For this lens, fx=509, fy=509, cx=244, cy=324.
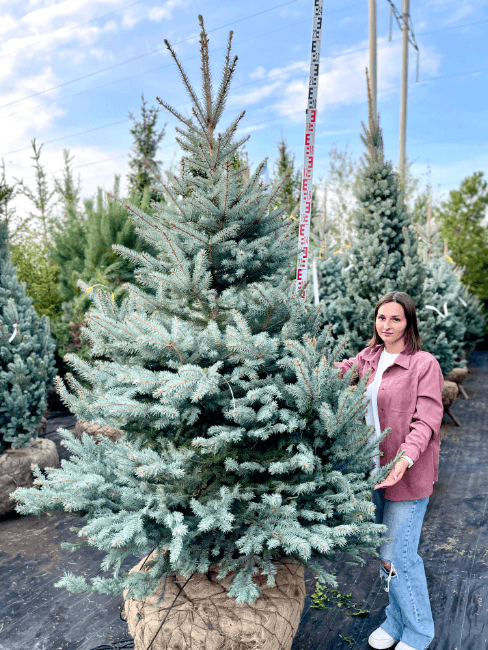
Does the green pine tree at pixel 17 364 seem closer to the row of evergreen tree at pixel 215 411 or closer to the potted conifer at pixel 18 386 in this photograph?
the potted conifer at pixel 18 386

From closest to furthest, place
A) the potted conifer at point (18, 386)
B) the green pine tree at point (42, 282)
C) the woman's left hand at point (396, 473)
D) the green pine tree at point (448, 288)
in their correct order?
the woman's left hand at point (396, 473), the potted conifer at point (18, 386), the green pine tree at point (42, 282), the green pine tree at point (448, 288)

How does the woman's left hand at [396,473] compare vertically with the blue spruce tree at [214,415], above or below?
below

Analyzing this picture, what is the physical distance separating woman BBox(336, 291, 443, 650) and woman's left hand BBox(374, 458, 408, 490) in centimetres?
11

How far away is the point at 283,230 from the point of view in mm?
2730

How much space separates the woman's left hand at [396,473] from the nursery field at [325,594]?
472 mm

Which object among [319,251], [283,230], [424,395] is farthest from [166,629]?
[319,251]

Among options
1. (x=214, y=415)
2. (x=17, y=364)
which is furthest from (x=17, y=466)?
(x=214, y=415)

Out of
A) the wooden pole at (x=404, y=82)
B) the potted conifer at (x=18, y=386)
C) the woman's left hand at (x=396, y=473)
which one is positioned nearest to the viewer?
the woman's left hand at (x=396, y=473)

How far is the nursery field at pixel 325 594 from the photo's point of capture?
3197 millimetres

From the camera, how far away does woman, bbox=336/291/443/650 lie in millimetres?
2750

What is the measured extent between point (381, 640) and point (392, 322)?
1907 mm

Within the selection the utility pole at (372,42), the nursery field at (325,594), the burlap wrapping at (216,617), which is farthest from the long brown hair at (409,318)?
the utility pole at (372,42)

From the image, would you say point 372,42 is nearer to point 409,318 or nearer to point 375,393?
point 409,318

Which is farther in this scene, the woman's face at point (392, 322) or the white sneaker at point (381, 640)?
the white sneaker at point (381, 640)
